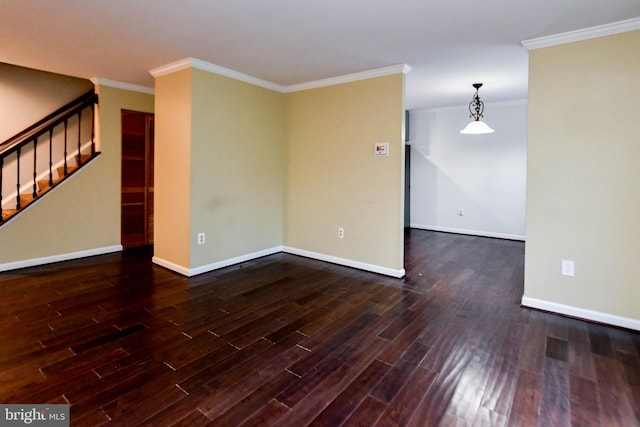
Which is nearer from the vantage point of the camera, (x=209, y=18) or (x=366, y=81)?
(x=209, y=18)

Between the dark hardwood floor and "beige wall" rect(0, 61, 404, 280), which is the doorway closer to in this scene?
"beige wall" rect(0, 61, 404, 280)

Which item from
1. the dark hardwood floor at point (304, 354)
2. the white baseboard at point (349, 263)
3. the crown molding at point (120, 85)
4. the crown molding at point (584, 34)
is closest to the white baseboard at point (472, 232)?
the dark hardwood floor at point (304, 354)

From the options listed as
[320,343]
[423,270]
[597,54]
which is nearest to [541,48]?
[597,54]

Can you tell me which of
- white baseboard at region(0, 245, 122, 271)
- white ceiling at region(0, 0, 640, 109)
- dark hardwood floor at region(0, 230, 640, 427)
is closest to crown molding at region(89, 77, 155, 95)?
white ceiling at region(0, 0, 640, 109)

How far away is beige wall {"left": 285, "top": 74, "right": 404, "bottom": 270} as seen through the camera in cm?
387

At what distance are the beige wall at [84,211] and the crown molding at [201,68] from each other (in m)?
1.04

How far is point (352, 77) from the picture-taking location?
4.07 meters

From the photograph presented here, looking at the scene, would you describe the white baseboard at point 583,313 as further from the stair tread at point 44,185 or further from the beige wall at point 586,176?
the stair tread at point 44,185

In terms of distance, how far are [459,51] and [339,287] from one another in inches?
102

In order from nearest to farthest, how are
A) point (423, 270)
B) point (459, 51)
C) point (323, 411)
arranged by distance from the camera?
1. point (323, 411)
2. point (459, 51)
3. point (423, 270)

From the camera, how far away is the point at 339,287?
3547 mm

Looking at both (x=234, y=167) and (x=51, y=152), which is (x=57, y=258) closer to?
(x=51, y=152)

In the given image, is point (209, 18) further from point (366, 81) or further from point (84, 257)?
point (84, 257)

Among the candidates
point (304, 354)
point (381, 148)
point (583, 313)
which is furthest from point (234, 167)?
point (583, 313)
